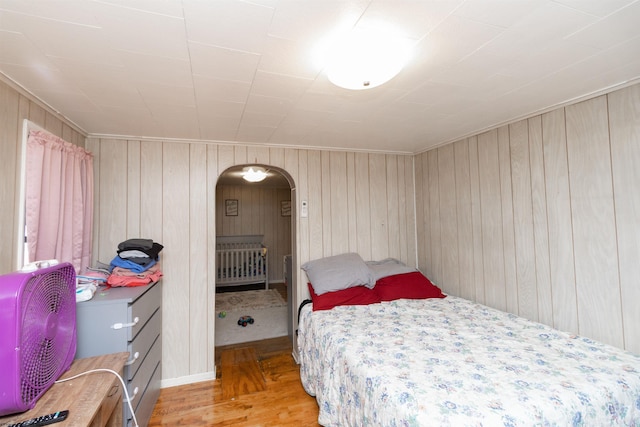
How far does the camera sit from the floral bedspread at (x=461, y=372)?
1303 millimetres

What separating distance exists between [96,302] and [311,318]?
1615mm

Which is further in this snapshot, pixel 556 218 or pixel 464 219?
pixel 464 219

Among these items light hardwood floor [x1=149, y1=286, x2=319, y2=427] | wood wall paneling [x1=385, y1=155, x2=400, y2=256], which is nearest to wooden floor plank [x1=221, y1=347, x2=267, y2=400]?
light hardwood floor [x1=149, y1=286, x2=319, y2=427]

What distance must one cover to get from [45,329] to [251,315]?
3438 millimetres

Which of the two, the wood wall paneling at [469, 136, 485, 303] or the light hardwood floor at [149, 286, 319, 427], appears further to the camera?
the wood wall paneling at [469, 136, 485, 303]

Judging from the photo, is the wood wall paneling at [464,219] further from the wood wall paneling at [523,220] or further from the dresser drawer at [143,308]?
the dresser drawer at [143,308]

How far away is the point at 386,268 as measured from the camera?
321cm

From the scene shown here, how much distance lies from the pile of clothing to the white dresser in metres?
0.08

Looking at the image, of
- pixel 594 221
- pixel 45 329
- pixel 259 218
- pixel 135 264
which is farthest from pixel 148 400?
pixel 259 218

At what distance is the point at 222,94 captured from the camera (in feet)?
6.12

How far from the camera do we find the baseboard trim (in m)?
2.75

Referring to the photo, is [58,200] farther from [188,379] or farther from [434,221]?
[434,221]

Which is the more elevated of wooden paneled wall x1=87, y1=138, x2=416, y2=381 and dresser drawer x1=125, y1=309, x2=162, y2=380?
wooden paneled wall x1=87, y1=138, x2=416, y2=381

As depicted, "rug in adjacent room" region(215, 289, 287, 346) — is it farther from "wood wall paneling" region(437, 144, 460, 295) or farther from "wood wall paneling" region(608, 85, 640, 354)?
"wood wall paneling" region(608, 85, 640, 354)
